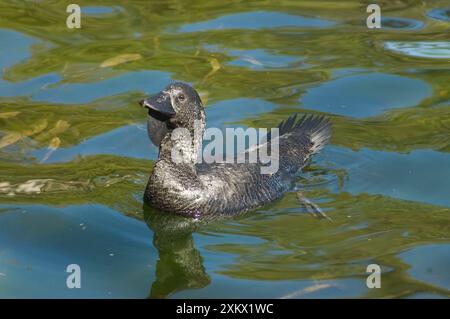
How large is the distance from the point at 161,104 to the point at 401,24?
5744 mm

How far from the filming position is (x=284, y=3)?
1295cm

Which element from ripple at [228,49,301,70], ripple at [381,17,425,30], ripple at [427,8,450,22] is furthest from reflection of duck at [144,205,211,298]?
ripple at [427,8,450,22]

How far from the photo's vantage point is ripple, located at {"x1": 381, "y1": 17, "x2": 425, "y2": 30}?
12328 mm

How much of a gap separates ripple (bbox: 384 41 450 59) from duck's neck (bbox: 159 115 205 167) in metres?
4.52

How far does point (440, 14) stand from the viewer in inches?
497

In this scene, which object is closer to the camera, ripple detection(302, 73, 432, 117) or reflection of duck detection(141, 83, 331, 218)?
reflection of duck detection(141, 83, 331, 218)

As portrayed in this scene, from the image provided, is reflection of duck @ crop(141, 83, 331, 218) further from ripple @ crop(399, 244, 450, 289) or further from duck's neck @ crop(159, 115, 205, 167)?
ripple @ crop(399, 244, 450, 289)

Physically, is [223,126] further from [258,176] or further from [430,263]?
[430,263]

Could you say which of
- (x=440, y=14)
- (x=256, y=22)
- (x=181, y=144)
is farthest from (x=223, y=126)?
(x=440, y=14)

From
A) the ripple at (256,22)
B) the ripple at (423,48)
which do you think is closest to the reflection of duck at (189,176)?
the ripple at (423,48)

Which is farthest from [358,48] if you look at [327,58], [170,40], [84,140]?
[84,140]

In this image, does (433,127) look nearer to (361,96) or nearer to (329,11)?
(361,96)

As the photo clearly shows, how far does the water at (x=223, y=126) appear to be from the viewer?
7.01 meters

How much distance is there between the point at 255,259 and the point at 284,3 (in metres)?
6.43
